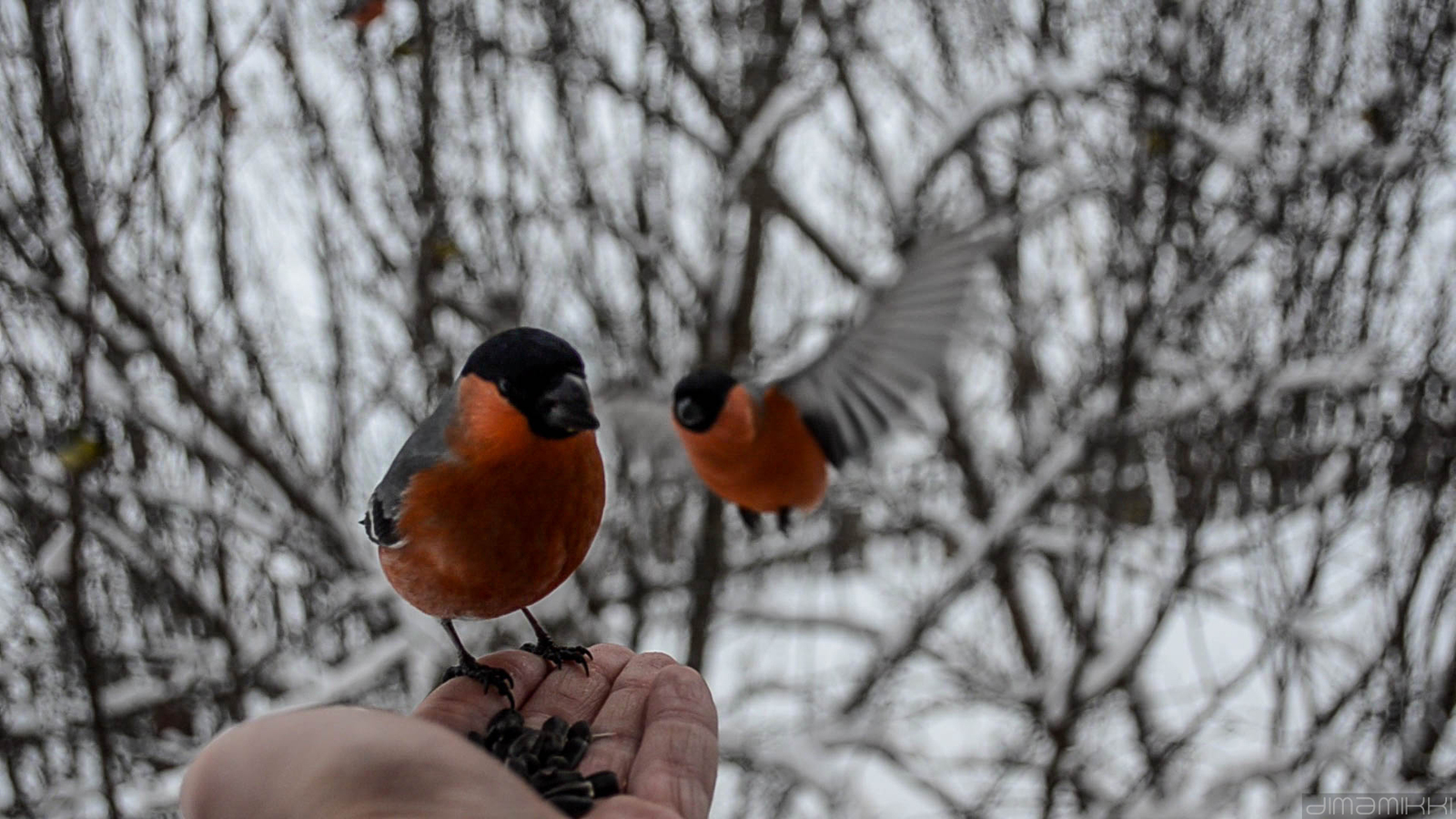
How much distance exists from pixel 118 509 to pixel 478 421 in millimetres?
3323

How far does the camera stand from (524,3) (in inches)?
178

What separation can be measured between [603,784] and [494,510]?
1.51ft

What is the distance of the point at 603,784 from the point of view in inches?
70.1

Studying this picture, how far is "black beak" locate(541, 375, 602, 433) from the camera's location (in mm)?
1635

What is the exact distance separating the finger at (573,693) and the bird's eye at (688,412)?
0.75 meters

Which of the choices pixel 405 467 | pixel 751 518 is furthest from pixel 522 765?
pixel 751 518

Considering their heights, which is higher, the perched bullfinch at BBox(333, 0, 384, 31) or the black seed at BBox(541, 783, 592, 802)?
the perched bullfinch at BBox(333, 0, 384, 31)

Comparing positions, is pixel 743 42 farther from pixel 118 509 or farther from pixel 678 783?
pixel 678 783

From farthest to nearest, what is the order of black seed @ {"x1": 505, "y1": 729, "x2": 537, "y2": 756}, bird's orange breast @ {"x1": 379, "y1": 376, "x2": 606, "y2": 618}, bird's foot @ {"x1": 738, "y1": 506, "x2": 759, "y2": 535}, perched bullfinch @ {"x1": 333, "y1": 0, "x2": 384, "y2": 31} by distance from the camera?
1. bird's foot @ {"x1": 738, "y1": 506, "x2": 759, "y2": 535}
2. perched bullfinch @ {"x1": 333, "y1": 0, "x2": 384, "y2": 31}
3. black seed @ {"x1": 505, "y1": 729, "x2": 537, "y2": 756}
4. bird's orange breast @ {"x1": 379, "y1": 376, "x2": 606, "y2": 618}

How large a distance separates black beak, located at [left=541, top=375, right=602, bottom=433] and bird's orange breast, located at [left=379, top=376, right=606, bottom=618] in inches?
3.2

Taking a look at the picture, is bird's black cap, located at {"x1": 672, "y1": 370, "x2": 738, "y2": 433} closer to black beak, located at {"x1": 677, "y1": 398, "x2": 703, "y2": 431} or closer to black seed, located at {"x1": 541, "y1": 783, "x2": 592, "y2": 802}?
black beak, located at {"x1": 677, "y1": 398, "x2": 703, "y2": 431}

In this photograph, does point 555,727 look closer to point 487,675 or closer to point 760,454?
point 487,675

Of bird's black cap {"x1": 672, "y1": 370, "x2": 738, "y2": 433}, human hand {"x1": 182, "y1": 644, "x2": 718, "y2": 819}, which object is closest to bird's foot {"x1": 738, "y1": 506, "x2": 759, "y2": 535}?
bird's black cap {"x1": 672, "y1": 370, "x2": 738, "y2": 433}

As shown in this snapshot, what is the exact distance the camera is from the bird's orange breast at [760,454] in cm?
290
